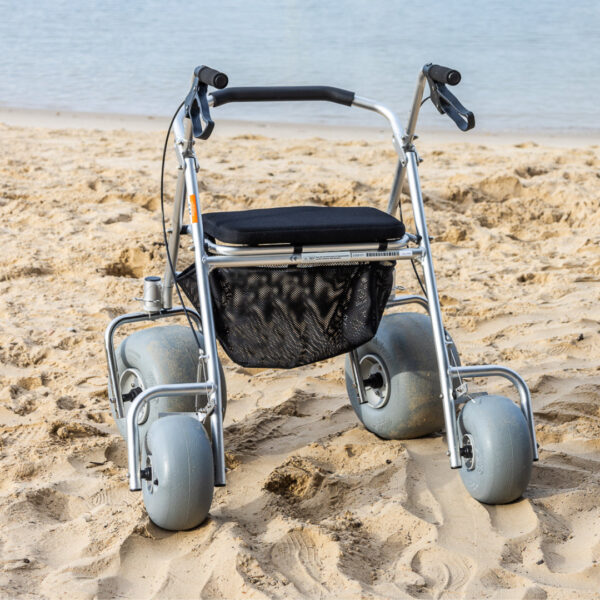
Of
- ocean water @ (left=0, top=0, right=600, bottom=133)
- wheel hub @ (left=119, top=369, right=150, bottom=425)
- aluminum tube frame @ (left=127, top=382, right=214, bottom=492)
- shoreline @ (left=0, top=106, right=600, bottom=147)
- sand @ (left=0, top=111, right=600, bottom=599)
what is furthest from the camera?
ocean water @ (left=0, top=0, right=600, bottom=133)

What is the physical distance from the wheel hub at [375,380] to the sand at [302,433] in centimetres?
16

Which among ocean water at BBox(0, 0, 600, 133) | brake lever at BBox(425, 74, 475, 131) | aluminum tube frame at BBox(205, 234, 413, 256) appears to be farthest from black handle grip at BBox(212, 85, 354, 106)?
ocean water at BBox(0, 0, 600, 133)

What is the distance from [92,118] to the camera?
10867 millimetres

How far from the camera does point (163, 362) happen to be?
10.3 feet

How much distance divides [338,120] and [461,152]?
9.51 ft

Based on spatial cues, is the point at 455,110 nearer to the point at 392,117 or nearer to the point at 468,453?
the point at 392,117

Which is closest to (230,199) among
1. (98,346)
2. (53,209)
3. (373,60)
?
(53,209)

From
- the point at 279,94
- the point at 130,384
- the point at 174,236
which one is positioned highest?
the point at 279,94

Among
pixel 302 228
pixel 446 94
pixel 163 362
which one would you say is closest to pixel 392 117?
pixel 446 94

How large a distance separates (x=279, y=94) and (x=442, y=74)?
608mm

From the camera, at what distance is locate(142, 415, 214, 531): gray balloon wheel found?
261 cm

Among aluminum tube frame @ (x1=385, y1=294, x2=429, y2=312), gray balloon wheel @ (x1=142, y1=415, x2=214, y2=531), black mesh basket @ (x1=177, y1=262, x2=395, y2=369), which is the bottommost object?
gray balloon wheel @ (x1=142, y1=415, x2=214, y2=531)

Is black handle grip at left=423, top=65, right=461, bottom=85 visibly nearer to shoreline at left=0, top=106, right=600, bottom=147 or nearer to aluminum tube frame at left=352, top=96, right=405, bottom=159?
aluminum tube frame at left=352, top=96, right=405, bottom=159

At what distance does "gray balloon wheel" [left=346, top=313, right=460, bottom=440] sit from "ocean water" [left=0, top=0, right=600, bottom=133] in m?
7.45
